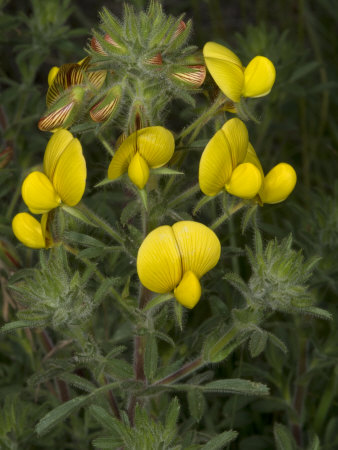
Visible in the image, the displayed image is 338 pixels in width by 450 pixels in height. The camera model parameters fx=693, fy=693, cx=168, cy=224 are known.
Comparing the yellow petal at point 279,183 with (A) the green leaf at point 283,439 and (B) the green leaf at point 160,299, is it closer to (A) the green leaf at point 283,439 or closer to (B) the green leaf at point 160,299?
(B) the green leaf at point 160,299

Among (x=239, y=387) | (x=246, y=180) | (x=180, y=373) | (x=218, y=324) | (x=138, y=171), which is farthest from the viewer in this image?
(x=218, y=324)

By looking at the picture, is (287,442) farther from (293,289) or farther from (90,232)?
(90,232)

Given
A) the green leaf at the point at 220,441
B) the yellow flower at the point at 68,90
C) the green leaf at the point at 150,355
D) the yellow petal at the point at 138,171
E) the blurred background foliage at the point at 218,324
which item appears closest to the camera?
the yellow petal at the point at 138,171

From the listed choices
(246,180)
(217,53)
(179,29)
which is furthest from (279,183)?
(179,29)

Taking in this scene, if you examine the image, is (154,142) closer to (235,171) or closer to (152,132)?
(152,132)

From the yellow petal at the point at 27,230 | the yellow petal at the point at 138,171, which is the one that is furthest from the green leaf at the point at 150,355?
the yellow petal at the point at 138,171

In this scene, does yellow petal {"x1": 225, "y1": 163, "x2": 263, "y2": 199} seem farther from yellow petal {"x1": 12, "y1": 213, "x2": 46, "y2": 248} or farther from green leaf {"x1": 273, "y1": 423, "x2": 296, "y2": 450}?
green leaf {"x1": 273, "y1": 423, "x2": 296, "y2": 450}

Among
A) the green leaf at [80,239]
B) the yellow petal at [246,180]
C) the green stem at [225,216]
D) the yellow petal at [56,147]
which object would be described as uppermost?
the yellow petal at [56,147]

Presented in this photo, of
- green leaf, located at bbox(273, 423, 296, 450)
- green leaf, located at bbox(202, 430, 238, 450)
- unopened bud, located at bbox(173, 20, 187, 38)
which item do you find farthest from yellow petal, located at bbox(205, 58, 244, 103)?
green leaf, located at bbox(273, 423, 296, 450)
